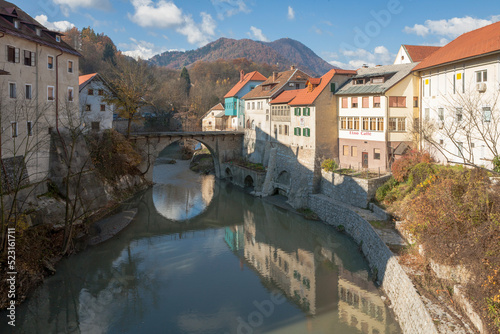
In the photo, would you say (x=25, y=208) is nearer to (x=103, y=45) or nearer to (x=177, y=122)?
(x=177, y=122)

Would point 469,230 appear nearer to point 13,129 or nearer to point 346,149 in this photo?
point 346,149

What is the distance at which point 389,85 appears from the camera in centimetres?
2883

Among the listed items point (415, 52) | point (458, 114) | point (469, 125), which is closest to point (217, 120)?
point (415, 52)

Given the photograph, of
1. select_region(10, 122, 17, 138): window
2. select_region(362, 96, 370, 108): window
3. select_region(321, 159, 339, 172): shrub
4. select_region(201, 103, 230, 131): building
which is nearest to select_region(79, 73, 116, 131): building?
select_region(10, 122, 17, 138): window

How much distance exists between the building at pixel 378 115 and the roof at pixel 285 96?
687 centimetres

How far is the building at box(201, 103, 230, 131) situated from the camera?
59906mm

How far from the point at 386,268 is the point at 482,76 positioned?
11.8 m

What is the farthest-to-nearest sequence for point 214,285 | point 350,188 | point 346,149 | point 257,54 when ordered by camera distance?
1. point 257,54
2. point 346,149
3. point 350,188
4. point 214,285

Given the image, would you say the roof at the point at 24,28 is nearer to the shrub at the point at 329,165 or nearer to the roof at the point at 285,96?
the roof at the point at 285,96

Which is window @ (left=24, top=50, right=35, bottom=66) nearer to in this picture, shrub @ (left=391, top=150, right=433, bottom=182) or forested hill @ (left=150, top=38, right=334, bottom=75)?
shrub @ (left=391, top=150, right=433, bottom=182)

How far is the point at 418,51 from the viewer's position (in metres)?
36.3

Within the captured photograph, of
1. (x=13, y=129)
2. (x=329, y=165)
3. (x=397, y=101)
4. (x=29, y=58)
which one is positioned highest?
(x=29, y=58)

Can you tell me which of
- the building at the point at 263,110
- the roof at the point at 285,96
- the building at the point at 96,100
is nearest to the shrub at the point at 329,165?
the roof at the point at 285,96

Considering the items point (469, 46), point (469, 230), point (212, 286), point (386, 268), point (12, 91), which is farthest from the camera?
point (469, 46)
